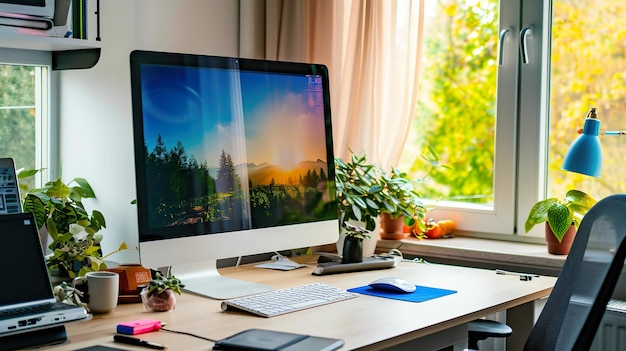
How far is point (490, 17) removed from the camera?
309cm

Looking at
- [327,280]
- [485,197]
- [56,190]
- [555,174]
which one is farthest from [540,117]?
[56,190]

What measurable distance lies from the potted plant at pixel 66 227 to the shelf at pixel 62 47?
37 cm

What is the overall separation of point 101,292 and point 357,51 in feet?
4.69

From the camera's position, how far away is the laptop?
1.62 meters

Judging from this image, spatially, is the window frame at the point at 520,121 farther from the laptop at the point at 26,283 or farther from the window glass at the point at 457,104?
the laptop at the point at 26,283

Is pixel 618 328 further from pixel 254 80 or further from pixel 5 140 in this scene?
pixel 5 140

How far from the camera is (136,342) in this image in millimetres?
1648

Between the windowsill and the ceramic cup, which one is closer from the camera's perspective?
the ceramic cup

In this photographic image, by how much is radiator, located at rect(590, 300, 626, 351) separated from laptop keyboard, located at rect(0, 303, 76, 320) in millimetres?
1625

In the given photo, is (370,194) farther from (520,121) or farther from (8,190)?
(8,190)

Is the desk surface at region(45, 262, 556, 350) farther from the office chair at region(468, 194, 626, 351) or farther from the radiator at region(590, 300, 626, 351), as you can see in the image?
the radiator at region(590, 300, 626, 351)

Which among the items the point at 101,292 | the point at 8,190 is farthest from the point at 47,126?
the point at 101,292

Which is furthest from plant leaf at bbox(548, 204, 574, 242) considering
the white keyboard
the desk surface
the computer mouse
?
the white keyboard

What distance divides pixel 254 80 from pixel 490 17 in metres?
1.23
